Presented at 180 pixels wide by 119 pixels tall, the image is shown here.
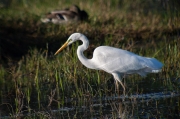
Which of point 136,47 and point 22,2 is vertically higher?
point 22,2

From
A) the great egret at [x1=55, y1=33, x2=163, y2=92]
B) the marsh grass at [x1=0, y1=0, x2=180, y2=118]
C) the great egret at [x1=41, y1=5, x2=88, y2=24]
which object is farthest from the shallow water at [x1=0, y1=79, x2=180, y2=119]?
the great egret at [x1=41, y1=5, x2=88, y2=24]

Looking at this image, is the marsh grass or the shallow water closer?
the shallow water

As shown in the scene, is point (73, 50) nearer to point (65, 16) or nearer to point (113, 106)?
point (113, 106)

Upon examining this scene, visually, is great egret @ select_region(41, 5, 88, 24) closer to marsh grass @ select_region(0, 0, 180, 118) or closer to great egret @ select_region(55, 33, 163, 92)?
marsh grass @ select_region(0, 0, 180, 118)

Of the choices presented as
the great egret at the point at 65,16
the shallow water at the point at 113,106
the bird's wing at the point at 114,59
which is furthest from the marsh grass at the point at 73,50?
the bird's wing at the point at 114,59

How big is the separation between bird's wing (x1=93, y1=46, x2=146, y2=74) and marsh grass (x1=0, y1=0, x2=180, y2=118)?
354mm

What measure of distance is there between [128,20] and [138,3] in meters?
1.46

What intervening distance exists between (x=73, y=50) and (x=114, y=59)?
1089 mm

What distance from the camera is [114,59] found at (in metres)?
8.48

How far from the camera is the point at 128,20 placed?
14.5 metres

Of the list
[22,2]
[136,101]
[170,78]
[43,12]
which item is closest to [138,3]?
[43,12]

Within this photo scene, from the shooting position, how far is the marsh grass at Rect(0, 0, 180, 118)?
8.43 m

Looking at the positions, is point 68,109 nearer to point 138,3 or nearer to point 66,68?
point 66,68

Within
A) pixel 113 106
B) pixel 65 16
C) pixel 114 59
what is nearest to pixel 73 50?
pixel 114 59
